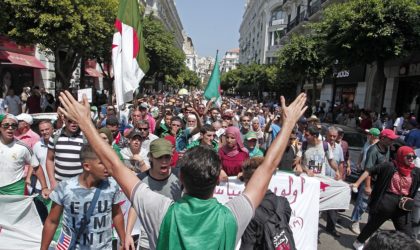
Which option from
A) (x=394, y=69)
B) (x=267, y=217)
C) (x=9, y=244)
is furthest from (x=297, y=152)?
(x=394, y=69)

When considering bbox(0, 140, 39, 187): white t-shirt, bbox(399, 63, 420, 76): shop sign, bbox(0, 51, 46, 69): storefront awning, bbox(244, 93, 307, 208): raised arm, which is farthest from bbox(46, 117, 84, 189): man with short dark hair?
bbox(399, 63, 420, 76): shop sign

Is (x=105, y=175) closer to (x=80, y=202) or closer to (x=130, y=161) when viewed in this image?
(x=80, y=202)

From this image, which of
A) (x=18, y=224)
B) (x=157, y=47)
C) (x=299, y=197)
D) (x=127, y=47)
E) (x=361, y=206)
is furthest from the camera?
(x=157, y=47)

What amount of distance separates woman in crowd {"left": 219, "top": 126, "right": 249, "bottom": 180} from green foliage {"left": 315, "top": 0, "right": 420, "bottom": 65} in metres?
10.2

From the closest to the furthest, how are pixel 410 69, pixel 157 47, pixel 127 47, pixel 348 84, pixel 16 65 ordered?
pixel 127 47
pixel 410 69
pixel 16 65
pixel 348 84
pixel 157 47

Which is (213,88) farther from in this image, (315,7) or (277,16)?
(277,16)

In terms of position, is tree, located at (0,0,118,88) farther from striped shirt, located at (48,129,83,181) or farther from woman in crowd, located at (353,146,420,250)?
woman in crowd, located at (353,146,420,250)

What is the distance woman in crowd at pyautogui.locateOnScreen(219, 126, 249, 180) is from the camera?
4387 mm

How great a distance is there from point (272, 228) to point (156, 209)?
4.10 ft

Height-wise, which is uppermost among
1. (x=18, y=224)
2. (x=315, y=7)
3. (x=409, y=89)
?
(x=315, y=7)

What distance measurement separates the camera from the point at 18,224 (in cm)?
389

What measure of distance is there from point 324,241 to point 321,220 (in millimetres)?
905

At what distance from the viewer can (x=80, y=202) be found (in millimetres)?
2451

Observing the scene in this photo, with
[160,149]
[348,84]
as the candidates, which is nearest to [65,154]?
[160,149]
